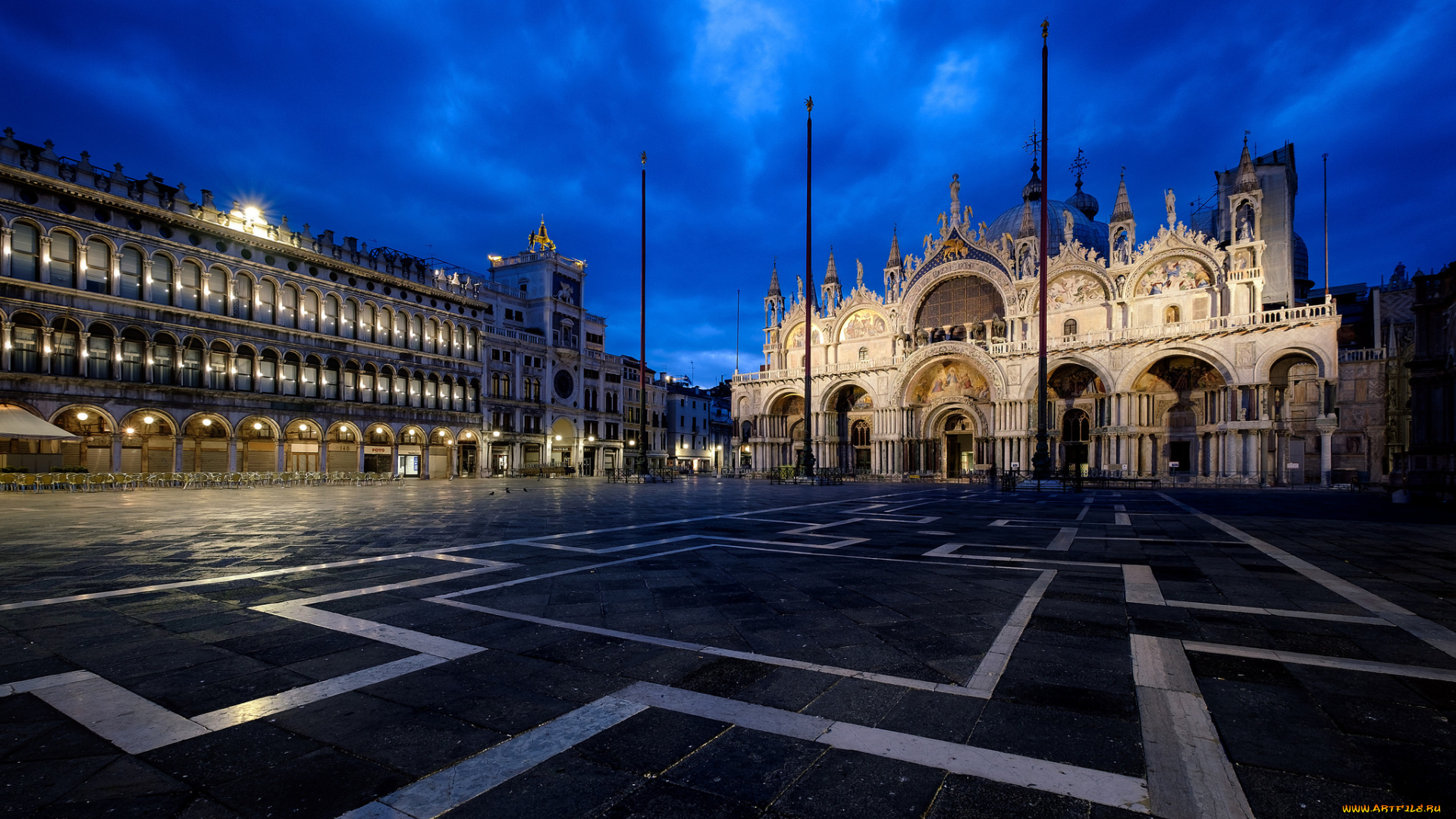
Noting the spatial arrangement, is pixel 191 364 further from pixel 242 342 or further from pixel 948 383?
pixel 948 383

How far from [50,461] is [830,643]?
4122 cm

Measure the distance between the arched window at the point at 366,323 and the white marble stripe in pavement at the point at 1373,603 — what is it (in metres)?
47.8

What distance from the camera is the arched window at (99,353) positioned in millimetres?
30312

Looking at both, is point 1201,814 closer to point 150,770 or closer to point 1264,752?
point 1264,752

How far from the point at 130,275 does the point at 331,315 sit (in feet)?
33.9

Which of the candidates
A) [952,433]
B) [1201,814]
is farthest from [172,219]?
[952,433]

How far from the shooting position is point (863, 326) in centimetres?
5375

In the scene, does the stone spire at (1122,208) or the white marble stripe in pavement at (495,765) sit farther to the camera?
the stone spire at (1122,208)

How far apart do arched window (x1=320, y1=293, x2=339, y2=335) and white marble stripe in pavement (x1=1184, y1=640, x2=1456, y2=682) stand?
47.2m

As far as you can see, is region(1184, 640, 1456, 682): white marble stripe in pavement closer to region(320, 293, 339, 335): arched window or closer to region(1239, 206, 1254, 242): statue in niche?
region(1239, 206, 1254, 242): statue in niche

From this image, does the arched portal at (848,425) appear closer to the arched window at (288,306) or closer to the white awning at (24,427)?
the arched window at (288,306)

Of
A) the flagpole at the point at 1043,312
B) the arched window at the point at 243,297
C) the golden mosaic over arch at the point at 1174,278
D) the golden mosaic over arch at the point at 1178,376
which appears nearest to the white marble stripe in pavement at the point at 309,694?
the flagpole at the point at 1043,312

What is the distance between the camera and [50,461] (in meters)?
29.5

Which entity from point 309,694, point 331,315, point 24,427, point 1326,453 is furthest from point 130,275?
point 1326,453
